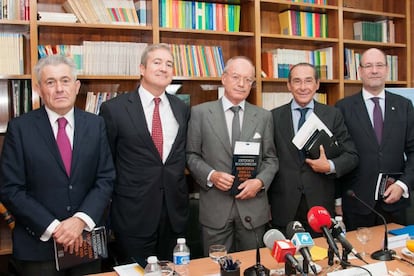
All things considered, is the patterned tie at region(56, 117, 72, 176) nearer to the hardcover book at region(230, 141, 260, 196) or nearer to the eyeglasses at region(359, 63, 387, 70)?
the hardcover book at region(230, 141, 260, 196)

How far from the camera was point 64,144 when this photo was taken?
2.25 meters

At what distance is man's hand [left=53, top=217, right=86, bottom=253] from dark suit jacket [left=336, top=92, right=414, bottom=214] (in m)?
1.83

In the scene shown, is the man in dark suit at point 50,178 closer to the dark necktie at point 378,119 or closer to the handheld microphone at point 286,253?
the handheld microphone at point 286,253

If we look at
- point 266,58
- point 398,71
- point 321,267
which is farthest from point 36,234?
point 398,71

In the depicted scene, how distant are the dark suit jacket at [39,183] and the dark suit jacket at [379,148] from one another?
1747 mm

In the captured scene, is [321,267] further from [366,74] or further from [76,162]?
[366,74]

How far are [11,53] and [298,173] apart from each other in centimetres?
232

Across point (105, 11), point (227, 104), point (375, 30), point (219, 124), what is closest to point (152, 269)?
point (219, 124)

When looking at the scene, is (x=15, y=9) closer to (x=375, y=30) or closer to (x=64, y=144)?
(x=64, y=144)

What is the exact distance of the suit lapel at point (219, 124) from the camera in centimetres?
261

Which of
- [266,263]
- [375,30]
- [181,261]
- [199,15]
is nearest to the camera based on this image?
[181,261]

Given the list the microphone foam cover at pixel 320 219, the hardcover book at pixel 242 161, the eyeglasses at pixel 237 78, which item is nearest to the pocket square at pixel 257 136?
the hardcover book at pixel 242 161

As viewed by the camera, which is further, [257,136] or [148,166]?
[257,136]

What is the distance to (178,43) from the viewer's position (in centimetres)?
397
